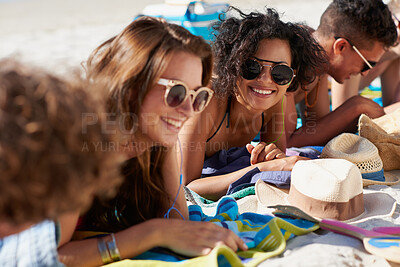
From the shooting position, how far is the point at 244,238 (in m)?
1.87

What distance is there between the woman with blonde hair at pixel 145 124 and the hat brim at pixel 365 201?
0.69 m

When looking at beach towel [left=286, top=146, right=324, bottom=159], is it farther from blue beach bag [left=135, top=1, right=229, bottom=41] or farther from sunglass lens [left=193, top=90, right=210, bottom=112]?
blue beach bag [left=135, top=1, right=229, bottom=41]

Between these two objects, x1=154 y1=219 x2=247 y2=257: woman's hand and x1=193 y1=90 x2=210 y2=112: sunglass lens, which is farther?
x1=193 y1=90 x2=210 y2=112: sunglass lens

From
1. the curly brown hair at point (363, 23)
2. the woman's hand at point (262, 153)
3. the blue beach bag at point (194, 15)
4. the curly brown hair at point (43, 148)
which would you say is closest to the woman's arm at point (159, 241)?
the curly brown hair at point (43, 148)

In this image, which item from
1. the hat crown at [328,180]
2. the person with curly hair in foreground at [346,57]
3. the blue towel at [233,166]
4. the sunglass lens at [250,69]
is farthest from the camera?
the person with curly hair in foreground at [346,57]

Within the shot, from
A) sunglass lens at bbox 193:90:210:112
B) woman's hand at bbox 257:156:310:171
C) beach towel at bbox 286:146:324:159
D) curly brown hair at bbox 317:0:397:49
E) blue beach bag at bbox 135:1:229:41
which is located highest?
curly brown hair at bbox 317:0:397:49

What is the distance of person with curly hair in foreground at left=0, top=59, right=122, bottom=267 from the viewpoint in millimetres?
979

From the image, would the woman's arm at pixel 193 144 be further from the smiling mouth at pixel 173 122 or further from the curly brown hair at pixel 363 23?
the curly brown hair at pixel 363 23

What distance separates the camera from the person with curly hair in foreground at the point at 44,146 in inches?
38.5

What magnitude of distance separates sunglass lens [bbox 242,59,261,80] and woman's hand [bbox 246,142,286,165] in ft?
1.41

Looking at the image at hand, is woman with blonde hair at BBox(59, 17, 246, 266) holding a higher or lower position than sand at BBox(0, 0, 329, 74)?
higher

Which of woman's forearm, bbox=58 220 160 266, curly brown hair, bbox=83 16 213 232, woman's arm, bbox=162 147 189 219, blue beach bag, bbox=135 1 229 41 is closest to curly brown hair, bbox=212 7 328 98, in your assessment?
curly brown hair, bbox=83 16 213 232

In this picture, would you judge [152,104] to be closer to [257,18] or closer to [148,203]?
[148,203]

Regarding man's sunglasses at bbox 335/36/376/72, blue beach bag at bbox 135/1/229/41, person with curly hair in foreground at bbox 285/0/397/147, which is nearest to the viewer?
person with curly hair in foreground at bbox 285/0/397/147
